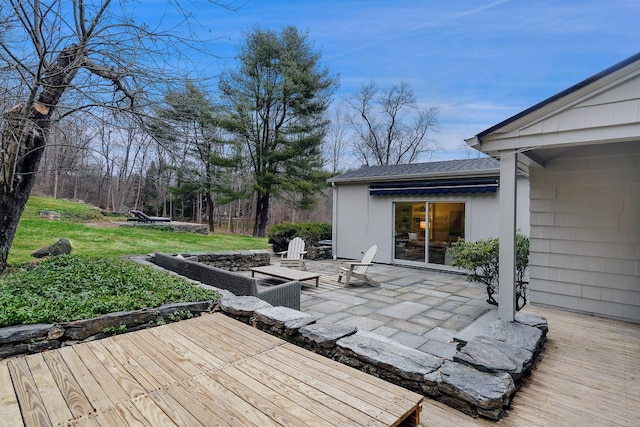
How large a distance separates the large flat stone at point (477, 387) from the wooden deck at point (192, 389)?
40 centimetres

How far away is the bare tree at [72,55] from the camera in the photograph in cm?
322

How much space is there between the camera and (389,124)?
20609 mm

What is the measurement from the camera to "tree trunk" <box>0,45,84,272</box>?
12.2ft

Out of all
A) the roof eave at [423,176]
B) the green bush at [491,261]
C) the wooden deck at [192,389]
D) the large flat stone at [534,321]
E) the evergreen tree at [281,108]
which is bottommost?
the wooden deck at [192,389]

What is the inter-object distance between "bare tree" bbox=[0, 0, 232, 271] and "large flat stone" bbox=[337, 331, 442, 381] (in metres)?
3.43

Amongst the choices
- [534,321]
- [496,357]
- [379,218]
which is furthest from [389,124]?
[496,357]

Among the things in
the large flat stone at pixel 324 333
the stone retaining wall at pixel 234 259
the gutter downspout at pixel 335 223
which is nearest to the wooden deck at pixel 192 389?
the large flat stone at pixel 324 333

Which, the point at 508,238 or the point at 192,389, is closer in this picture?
the point at 192,389

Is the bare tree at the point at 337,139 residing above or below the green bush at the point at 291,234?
above

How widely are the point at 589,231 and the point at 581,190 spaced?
501 millimetres

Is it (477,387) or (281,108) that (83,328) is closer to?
(477,387)

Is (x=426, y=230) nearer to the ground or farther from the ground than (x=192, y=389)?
farther from the ground

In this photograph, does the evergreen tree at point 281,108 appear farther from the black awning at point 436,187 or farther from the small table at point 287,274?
the small table at point 287,274

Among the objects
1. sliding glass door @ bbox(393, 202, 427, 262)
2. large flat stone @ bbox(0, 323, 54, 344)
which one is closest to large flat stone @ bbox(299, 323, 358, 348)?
large flat stone @ bbox(0, 323, 54, 344)
